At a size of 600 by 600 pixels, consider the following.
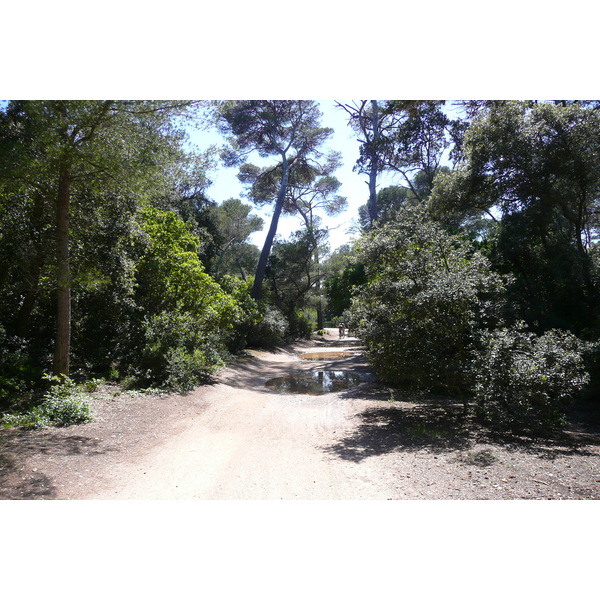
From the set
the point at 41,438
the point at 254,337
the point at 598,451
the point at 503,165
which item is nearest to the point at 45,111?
the point at 41,438

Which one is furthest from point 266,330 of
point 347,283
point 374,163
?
point 374,163

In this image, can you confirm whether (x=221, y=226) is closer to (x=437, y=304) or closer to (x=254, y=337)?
(x=254, y=337)

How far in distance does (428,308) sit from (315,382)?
19.9 feet

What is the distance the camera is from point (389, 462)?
451 centimetres

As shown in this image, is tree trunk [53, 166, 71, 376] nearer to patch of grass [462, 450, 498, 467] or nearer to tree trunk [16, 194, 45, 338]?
tree trunk [16, 194, 45, 338]

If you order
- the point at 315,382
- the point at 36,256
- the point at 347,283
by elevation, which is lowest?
the point at 315,382

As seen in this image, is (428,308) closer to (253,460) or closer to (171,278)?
(253,460)

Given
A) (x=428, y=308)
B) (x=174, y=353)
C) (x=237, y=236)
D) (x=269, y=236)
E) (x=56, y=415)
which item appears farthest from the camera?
(x=237, y=236)

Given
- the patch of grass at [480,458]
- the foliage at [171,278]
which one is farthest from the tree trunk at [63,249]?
the patch of grass at [480,458]

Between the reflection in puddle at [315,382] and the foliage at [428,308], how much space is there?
3267 mm

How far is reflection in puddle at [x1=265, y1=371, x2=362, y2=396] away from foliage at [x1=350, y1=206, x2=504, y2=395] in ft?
10.7

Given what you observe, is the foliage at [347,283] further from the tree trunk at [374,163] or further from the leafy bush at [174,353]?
the leafy bush at [174,353]

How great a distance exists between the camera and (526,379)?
5309 millimetres

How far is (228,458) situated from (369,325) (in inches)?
153
